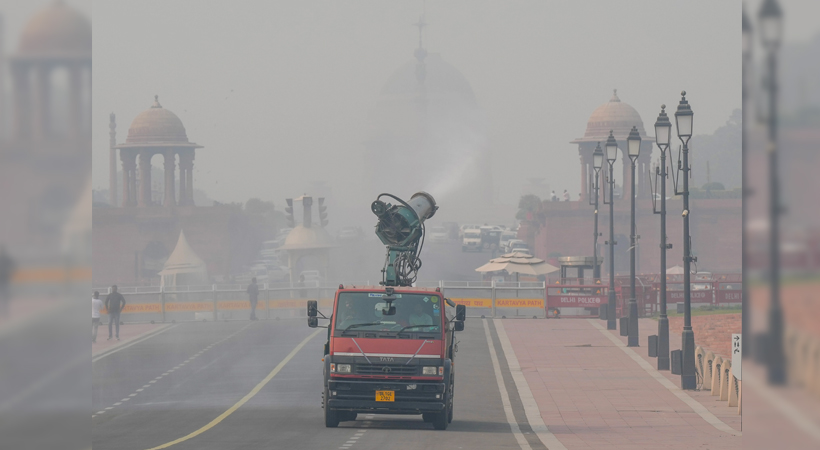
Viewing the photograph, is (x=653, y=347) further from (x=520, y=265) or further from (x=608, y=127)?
(x=608, y=127)

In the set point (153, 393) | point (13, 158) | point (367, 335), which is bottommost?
point (153, 393)

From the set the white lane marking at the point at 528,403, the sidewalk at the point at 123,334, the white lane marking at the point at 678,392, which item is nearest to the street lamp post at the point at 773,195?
the white lane marking at the point at 528,403

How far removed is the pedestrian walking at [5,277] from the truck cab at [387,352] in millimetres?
14253

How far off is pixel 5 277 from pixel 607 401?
21.3m

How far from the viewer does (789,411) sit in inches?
85.8

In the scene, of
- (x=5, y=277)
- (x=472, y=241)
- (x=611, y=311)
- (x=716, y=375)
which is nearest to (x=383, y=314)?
(x=716, y=375)

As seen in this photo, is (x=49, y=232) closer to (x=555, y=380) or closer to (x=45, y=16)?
(x=45, y=16)

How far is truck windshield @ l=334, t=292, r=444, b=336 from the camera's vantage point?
16.8m

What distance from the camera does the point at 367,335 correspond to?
16.7 metres

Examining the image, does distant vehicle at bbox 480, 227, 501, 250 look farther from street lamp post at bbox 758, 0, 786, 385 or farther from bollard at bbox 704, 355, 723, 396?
street lamp post at bbox 758, 0, 786, 385

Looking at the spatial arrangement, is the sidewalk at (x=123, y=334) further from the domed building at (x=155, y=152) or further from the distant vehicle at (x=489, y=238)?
the distant vehicle at (x=489, y=238)

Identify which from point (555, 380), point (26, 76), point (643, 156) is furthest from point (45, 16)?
point (643, 156)

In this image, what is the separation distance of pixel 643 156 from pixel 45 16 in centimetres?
11471

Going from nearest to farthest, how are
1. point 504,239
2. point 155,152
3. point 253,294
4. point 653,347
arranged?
point 653,347
point 253,294
point 155,152
point 504,239
